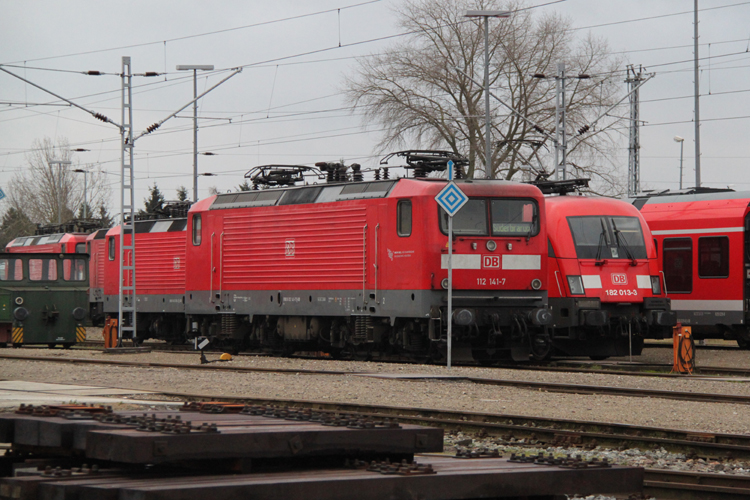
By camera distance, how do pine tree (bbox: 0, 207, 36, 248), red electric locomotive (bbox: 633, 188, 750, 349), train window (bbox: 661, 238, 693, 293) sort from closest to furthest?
1. red electric locomotive (bbox: 633, 188, 750, 349)
2. train window (bbox: 661, 238, 693, 293)
3. pine tree (bbox: 0, 207, 36, 248)

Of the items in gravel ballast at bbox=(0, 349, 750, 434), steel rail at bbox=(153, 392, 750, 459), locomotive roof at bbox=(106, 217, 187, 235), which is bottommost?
gravel ballast at bbox=(0, 349, 750, 434)

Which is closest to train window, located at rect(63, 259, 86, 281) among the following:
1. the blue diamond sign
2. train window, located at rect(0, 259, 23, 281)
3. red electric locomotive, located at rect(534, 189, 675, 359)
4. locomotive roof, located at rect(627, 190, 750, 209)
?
train window, located at rect(0, 259, 23, 281)

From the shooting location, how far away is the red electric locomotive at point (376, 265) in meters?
18.1

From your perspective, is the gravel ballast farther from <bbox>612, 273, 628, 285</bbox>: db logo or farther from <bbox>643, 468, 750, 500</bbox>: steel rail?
<bbox>612, 273, 628, 285</bbox>: db logo

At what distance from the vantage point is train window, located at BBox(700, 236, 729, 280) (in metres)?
22.3

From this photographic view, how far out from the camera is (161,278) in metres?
28.7

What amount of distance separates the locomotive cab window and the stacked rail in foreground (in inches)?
747

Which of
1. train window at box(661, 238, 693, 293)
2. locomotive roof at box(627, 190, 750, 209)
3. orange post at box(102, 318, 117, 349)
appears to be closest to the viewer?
locomotive roof at box(627, 190, 750, 209)

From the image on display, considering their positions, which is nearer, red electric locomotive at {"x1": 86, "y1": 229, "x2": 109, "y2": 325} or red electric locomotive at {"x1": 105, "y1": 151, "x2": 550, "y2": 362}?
red electric locomotive at {"x1": 105, "y1": 151, "x2": 550, "y2": 362}

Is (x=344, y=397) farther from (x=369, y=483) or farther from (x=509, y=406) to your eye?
(x=369, y=483)

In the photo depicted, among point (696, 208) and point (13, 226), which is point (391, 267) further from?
point (13, 226)

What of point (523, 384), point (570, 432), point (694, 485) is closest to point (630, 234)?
point (523, 384)

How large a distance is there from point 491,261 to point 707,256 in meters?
6.92

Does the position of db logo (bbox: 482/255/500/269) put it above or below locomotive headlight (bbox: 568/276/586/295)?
above
